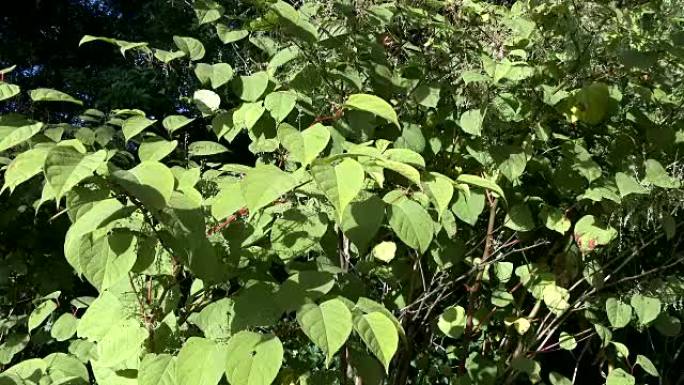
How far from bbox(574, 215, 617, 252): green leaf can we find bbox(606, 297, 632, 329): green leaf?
247 millimetres

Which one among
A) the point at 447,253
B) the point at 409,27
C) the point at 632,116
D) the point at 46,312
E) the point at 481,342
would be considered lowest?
the point at 481,342

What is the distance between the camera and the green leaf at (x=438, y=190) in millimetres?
1098

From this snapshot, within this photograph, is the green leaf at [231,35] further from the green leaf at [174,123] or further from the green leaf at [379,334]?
the green leaf at [379,334]

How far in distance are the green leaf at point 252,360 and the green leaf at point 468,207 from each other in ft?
2.27

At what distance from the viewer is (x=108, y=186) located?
3.39 feet

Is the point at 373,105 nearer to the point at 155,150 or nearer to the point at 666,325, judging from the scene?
the point at 155,150

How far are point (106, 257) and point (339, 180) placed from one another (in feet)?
1.32

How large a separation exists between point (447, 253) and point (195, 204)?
867mm

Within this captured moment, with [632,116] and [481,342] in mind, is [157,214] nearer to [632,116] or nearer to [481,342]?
[632,116]

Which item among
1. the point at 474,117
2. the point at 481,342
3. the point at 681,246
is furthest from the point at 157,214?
the point at 681,246

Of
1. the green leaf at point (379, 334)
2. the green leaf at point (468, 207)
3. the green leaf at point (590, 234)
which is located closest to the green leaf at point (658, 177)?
the green leaf at point (590, 234)

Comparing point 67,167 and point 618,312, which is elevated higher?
point 67,167

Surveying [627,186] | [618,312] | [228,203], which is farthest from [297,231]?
[618,312]

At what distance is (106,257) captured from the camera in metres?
1.09
